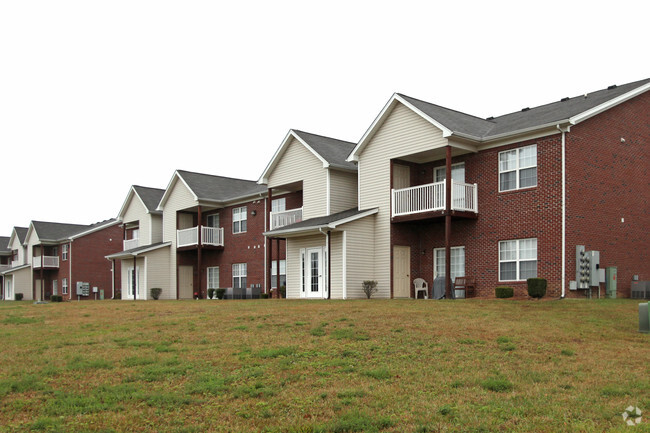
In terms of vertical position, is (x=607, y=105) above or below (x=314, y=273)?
above

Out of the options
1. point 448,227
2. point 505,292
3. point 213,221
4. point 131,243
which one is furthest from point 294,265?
point 131,243

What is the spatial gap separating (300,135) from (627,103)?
1432 centimetres

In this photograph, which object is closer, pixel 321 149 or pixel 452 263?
pixel 452 263

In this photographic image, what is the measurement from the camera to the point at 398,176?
27.2m

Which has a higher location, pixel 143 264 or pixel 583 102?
pixel 583 102

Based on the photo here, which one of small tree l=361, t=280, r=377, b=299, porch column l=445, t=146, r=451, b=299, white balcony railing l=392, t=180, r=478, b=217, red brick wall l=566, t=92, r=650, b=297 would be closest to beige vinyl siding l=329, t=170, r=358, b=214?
white balcony railing l=392, t=180, r=478, b=217

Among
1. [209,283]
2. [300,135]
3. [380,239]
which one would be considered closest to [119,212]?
[209,283]

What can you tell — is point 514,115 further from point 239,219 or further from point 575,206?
point 239,219

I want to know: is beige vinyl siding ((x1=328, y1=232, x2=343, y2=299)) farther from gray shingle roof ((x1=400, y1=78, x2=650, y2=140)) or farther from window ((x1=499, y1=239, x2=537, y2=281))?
window ((x1=499, y1=239, x2=537, y2=281))

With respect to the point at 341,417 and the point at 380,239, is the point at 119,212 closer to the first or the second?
the point at 380,239

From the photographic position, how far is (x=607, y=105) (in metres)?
23.4

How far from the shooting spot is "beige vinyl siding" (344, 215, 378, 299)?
26453 millimetres

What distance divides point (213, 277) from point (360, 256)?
15565 mm

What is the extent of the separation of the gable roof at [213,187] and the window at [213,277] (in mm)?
4457
